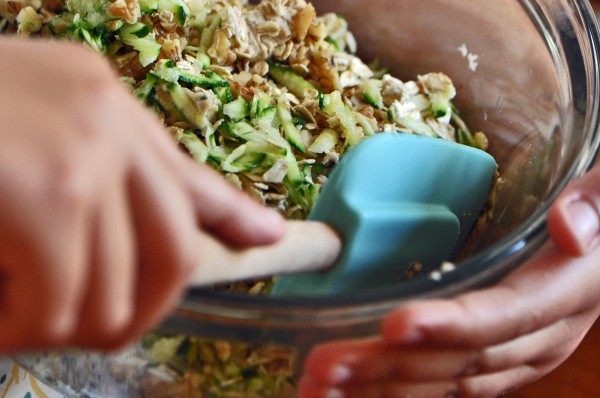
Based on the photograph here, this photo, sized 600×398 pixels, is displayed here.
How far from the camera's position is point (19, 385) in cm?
76

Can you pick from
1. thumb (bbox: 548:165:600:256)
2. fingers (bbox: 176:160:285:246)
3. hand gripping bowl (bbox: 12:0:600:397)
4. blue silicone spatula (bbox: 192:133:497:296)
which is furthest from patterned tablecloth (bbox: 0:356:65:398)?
thumb (bbox: 548:165:600:256)

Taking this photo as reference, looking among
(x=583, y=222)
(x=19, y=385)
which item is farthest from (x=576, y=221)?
(x=19, y=385)

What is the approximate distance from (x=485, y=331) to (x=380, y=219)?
0.42 feet

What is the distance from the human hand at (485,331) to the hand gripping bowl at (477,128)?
15 mm

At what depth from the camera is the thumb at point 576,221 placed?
531mm

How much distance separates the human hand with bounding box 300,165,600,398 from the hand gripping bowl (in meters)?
0.02

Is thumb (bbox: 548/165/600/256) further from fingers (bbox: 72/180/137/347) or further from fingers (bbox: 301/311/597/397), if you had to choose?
fingers (bbox: 72/180/137/347)

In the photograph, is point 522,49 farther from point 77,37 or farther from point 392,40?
point 77,37

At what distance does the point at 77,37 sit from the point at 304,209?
1.04 feet

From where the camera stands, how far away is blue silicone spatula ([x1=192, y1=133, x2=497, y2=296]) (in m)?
0.52

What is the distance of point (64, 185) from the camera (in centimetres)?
33

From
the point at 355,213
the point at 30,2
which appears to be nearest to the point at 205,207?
the point at 355,213

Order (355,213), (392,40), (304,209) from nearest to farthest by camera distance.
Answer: (355,213) → (304,209) → (392,40)

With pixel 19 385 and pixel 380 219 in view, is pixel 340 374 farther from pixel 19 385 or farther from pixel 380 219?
pixel 19 385
